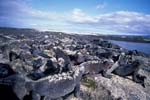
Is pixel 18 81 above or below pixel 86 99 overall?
above

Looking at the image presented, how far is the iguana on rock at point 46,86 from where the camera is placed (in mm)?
8641

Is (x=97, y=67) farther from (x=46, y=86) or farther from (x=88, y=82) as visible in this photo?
(x=46, y=86)

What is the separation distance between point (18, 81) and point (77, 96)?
4024mm

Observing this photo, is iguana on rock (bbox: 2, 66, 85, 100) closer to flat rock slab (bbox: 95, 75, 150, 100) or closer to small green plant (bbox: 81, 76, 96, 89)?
small green plant (bbox: 81, 76, 96, 89)

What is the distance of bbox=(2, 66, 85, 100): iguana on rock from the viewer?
28.3 ft

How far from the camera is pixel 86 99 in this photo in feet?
37.5

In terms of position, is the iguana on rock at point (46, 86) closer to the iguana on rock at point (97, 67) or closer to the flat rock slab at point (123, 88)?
the flat rock slab at point (123, 88)

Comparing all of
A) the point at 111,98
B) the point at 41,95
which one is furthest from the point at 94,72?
the point at 41,95

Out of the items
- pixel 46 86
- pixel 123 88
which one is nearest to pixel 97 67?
pixel 123 88

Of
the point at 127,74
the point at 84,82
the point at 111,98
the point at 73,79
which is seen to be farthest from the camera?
the point at 127,74

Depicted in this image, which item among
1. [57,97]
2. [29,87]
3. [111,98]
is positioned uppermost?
[29,87]

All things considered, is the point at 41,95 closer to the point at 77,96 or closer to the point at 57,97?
the point at 57,97

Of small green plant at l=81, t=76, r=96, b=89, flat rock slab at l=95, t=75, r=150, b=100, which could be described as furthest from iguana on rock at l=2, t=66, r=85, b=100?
flat rock slab at l=95, t=75, r=150, b=100

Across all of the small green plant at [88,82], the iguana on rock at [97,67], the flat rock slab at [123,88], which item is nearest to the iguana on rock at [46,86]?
the small green plant at [88,82]
